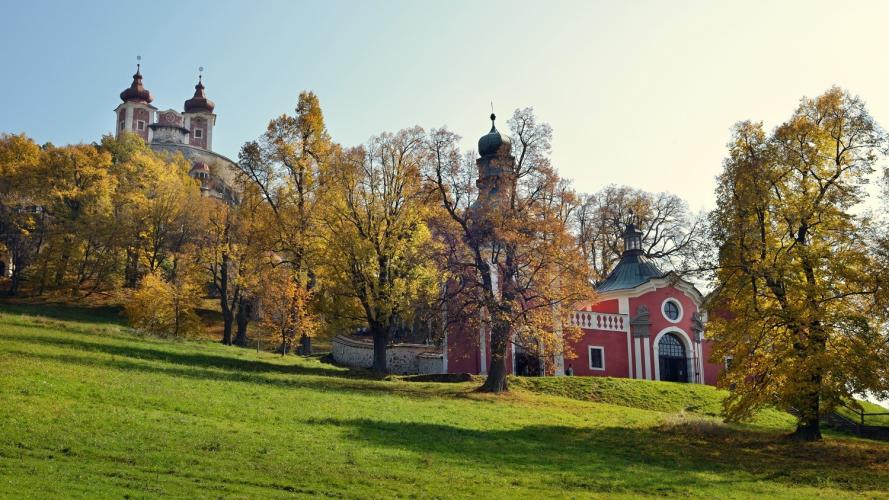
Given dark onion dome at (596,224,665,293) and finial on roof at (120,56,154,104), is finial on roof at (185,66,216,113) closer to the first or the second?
finial on roof at (120,56,154,104)

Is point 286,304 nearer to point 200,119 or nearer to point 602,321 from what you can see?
point 602,321

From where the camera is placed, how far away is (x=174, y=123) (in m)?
103

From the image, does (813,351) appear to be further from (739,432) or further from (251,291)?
(251,291)

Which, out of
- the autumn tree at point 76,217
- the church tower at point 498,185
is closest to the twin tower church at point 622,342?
the church tower at point 498,185

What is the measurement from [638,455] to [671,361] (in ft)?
69.8

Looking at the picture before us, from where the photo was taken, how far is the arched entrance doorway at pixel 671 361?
126 ft

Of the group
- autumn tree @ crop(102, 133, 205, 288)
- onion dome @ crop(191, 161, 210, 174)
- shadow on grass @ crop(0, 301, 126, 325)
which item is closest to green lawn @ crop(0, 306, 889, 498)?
shadow on grass @ crop(0, 301, 126, 325)

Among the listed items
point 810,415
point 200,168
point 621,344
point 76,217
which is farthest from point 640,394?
point 200,168

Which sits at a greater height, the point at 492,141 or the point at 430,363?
the point at 492,141

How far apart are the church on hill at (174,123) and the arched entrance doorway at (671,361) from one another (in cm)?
6098

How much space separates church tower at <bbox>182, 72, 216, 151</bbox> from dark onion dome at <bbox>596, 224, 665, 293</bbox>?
78800 mm

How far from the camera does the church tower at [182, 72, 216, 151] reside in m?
107

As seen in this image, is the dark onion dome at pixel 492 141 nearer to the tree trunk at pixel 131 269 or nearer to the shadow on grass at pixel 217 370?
the shadow on grass at pixel 217 370

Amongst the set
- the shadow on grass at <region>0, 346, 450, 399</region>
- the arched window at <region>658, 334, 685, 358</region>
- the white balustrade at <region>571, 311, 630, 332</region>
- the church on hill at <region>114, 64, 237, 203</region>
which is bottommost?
the shadow on grass at <region>0, 346, 450, 399</region>
